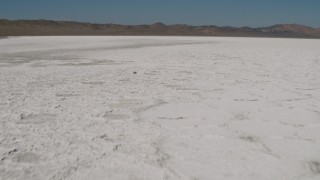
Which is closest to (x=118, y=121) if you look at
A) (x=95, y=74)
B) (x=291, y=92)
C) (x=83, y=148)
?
(x=83, y=148)

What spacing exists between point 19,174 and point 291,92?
2467mm

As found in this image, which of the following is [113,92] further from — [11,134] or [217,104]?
[11,134]

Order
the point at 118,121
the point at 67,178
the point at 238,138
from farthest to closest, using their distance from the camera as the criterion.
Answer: the point at 118,121, the point at 238,138, the point at 67,178

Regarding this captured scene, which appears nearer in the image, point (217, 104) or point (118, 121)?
point (118, 121)

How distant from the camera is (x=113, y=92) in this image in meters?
3.14

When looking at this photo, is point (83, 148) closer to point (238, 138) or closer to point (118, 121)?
point (118, 121)

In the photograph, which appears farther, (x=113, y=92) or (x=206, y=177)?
(x=113, y=92)

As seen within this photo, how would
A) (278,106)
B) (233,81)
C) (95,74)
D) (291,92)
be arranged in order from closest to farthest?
(278,106), (291,92), (233,81), (95,74)

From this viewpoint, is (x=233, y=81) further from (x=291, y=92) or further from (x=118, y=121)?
(x=118, y=121)

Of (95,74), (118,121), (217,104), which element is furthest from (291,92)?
(95,74)

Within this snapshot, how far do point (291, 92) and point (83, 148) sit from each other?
6.97ft

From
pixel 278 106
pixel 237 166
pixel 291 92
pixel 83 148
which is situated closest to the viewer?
pixel 237 166

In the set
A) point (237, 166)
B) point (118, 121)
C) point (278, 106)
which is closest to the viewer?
point (237, 166)

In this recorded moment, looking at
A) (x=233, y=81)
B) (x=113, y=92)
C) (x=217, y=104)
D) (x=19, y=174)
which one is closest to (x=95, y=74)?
(x=113, y=92)
